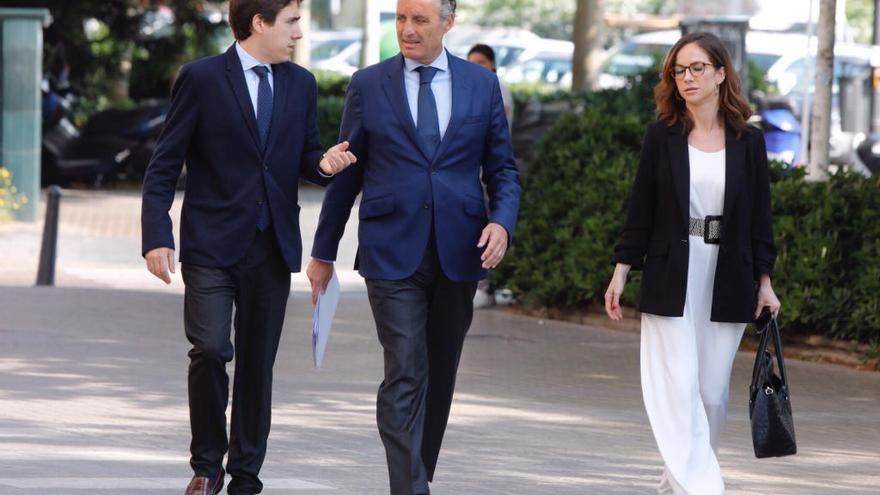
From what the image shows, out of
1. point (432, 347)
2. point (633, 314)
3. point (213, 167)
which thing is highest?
point (213, 167)

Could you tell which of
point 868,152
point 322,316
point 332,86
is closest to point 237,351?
point 322,316

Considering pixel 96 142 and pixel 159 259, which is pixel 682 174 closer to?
pixel 159 259

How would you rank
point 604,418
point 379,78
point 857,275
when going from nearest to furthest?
point 379,78 < point 604,418 < point 857,275

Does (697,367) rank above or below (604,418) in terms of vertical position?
above

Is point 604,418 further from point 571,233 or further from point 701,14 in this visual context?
point 701,14

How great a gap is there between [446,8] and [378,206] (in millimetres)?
696

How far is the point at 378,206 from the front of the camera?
19.5 feet

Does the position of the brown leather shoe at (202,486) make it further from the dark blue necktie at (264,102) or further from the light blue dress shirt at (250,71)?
the light blue dress shirt at (250,71)

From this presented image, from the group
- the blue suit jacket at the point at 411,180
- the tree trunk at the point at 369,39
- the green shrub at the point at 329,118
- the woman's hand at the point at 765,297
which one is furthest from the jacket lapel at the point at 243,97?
the tree trunk at the point at 369,39

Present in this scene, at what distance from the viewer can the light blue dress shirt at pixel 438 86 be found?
6016 millimetres

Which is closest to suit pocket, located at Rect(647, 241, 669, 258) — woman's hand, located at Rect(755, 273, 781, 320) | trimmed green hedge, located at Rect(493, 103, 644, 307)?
woman's hand, located at Rect(755, 273, 781, 320)

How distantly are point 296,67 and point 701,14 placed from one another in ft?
24.8

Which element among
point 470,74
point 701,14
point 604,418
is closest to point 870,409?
point 604,418

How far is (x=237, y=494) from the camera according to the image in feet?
20.0
